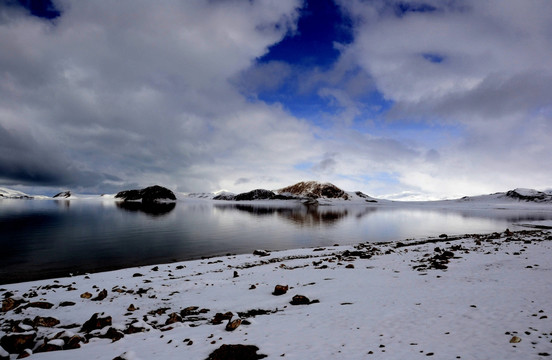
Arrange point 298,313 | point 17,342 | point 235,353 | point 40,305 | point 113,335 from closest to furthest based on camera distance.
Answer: point 235,353, point 17,342, point 113,335, point 298,313, point 40,305

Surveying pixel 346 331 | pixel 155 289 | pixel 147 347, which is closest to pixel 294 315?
pixel 346 331

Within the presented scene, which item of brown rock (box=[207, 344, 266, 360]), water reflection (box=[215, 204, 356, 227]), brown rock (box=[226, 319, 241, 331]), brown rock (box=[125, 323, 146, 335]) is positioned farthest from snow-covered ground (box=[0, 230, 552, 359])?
water reflection (box=[215, 204, 356, 227])

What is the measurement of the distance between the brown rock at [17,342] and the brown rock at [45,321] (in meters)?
2.52

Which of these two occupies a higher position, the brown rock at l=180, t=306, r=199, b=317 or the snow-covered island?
the snow-covered island

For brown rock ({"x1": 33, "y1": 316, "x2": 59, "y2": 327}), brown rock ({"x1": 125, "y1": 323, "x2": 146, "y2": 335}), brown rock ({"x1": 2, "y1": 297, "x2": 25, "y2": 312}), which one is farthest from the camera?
brown rock ({"x1": 2, "y1": 297, "x2": 25, "y2": 312})

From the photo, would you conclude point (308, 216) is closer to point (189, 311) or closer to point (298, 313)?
point (189, 311)

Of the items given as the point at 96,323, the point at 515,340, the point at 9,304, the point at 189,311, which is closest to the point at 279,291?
the point at 189,311

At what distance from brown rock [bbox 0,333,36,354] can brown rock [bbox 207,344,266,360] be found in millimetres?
7124

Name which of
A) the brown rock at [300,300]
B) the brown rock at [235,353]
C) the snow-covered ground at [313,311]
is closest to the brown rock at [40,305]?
the snow-covered ground at [313,311]

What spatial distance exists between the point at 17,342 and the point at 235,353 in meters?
8.17

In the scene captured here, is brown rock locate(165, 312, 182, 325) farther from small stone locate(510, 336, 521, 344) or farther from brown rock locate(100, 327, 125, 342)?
small stone locate(510, 336, 521, 344)

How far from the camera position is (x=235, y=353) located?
8844 mm

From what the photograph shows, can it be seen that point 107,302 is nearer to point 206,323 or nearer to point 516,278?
point 206,323

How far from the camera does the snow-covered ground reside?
9156 mm
